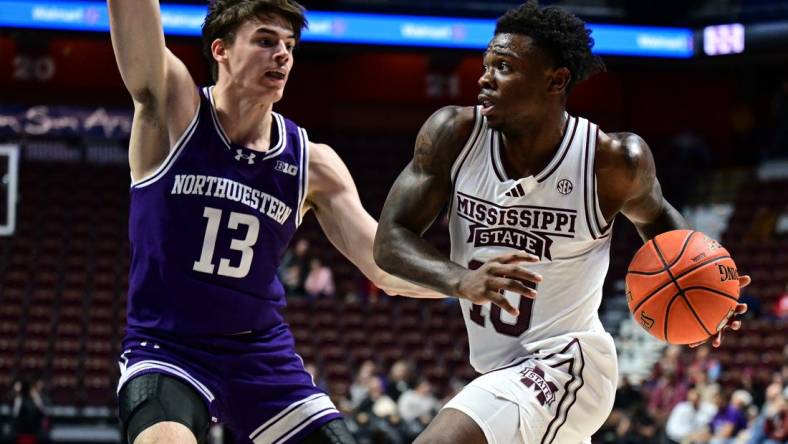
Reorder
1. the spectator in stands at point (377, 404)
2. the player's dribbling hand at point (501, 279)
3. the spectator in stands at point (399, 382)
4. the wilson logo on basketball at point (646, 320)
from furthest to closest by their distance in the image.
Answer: the spectator in stands at point (399, 382) < the spectator in stands at point (377, 404) < the wilson logo on basketball at point (646, 320) < the player's dribbling hand at point (501, 279)

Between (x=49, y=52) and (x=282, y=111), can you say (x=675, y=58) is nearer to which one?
(x=282, y=111)

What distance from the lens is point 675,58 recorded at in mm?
17359

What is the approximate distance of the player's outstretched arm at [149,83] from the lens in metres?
4.07

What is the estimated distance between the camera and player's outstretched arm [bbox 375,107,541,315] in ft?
12.6

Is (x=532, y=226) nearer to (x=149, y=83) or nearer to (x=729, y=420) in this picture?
(x=149, y=83)

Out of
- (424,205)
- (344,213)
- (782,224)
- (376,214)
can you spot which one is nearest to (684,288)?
(424,205)

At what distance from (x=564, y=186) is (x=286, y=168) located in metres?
1.04

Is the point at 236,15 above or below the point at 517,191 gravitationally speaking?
above

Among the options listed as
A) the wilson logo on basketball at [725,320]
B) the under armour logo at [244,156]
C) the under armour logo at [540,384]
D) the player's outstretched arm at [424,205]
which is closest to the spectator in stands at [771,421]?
the wilson logo on basketball at [725,320]

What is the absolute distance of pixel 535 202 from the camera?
161 inches

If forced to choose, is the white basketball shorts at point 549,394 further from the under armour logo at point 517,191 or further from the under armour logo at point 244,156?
the under armour logo at point 244,156

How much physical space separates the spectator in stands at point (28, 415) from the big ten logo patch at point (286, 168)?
30.8 ft

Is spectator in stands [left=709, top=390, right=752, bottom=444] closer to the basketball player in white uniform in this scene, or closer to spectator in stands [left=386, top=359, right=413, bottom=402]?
spectator in stands [left=386, top=359, right=413, bottom=402]

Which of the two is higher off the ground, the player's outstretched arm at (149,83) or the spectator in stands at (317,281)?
the player's outstretched arm at (149,83)
